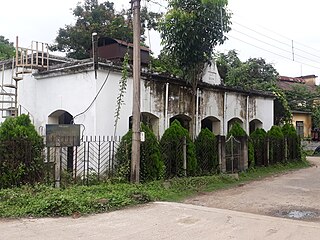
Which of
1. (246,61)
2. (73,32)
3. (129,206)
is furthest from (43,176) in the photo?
(246,61)

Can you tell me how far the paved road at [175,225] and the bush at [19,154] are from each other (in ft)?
7.16

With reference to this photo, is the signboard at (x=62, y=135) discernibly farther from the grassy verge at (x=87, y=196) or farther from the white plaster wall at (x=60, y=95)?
the white plaster wall at (x=60, y=95)

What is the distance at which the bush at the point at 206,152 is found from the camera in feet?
42.8

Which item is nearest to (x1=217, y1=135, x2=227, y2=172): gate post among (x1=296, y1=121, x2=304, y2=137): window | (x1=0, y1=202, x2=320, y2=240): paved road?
(x1=0, y1=202, x2=320, y2=240): paved road

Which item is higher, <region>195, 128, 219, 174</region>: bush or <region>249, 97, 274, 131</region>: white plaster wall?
<region>249, 97, 274, 131</region>: white plaster wall

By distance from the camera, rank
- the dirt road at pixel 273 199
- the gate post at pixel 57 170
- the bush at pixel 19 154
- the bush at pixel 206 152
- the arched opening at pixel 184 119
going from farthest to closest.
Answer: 1. the arched opening at pixel 184 119
2. the bush at pixel 206 152
3. the gate post at pixel 57 170
4. the bush at pixel 19 154
5. the dirt road at pixel 273 199

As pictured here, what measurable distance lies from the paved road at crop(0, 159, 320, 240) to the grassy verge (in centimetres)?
35

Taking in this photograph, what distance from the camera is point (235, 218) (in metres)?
7.17

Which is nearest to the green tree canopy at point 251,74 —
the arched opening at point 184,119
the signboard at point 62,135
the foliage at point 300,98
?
the foliage at point 300,98

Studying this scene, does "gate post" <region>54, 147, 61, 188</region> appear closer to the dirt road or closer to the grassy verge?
the grassy verge

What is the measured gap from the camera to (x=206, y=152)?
43.2ft

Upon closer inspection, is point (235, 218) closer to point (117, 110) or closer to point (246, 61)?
point (117, 110)

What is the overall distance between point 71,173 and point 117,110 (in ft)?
7.65

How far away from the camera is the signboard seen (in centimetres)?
Result: 926
